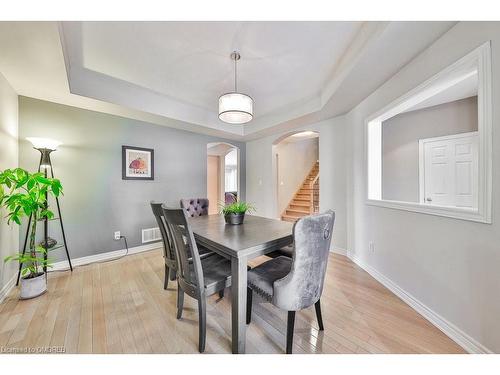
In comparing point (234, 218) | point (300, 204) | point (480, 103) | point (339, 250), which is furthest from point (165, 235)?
point (300, 204)

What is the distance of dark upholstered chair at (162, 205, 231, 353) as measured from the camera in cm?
126

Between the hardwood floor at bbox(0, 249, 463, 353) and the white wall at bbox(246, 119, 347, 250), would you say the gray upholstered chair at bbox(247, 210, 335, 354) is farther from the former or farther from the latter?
the white wall at bbox(246, 119, 347, 250)

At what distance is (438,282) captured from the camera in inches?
61.9

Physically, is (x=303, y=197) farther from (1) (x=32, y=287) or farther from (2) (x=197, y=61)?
(1) (x=32, y=287)

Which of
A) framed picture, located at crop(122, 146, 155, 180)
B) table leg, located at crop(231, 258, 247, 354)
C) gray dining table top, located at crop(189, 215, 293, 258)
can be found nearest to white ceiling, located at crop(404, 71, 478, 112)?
gray dining table top, located at crop(189, 215, 293, 258)

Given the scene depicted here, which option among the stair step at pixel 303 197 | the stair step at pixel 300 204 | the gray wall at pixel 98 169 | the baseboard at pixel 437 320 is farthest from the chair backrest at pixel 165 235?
the stair step at pixel 303 197

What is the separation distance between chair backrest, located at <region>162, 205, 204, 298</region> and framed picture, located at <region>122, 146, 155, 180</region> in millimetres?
2272

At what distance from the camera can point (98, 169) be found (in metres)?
2.89

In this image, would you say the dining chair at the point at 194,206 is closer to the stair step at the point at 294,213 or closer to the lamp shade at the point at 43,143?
the lamp shade at the point at 43,143

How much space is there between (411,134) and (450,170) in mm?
774

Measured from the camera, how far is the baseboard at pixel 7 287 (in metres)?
1.85
